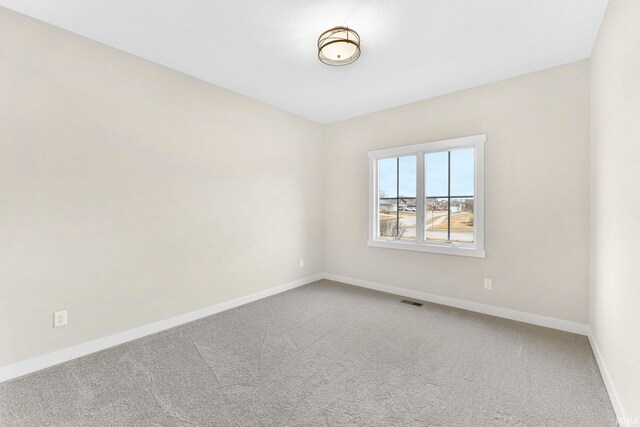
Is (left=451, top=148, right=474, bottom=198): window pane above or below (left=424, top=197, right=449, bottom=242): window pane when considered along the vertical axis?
above

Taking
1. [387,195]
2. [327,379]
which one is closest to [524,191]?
[387,195]

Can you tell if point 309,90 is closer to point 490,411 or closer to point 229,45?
point 229,45

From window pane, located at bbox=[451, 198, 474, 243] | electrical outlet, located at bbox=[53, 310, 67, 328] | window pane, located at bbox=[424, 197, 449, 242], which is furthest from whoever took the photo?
window pane, located at bbox=[424, 197, 449, 242]

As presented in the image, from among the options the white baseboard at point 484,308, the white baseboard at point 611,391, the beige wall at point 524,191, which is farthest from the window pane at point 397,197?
the white baseboard at point 611,391

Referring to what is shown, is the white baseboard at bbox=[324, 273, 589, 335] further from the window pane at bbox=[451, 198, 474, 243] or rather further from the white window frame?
the window pane at bbox=[451, 198, 474, 243]

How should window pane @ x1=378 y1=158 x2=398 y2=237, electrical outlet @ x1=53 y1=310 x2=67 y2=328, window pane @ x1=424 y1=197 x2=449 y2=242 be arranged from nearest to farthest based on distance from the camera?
1. electrical outlet @ x1=53 y1=310 x2=67 y2=328
2. window pane @ x1=424 y1=197 x2=449 y2=242
3. window pane @ x1=378 y1=158 x2=398 y2=237

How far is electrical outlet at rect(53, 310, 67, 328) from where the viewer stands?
7.25ft

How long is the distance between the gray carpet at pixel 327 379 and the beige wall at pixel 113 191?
1.37 feet

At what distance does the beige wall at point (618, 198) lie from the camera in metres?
1.44

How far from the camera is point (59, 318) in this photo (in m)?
2.23

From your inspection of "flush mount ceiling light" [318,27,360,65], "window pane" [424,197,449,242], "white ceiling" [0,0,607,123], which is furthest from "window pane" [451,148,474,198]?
"flush mount ceiling light" [318,27,360,65]

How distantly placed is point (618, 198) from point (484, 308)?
1924 millimetres

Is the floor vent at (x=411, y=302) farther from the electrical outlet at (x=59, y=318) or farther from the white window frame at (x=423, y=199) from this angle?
the electrical outlet at (x=59, y=318)

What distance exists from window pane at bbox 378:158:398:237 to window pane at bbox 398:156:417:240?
0.32 feet
